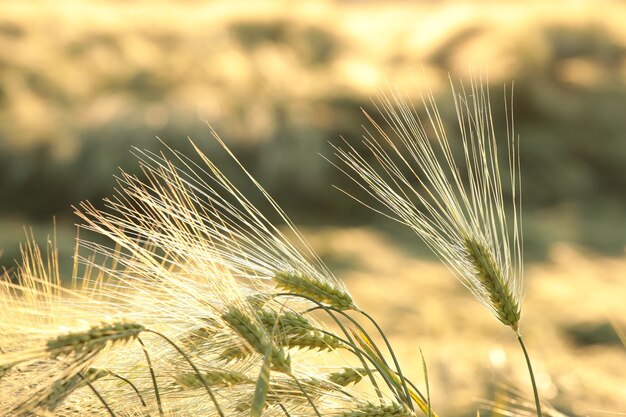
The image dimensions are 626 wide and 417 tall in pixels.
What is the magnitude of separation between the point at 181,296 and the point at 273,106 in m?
3.10

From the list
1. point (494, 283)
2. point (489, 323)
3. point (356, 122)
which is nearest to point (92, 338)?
point (494, 283)

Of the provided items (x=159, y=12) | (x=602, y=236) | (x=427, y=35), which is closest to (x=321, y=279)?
(x=602, y=236)

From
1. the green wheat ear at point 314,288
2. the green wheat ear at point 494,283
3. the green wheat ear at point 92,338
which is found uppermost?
the green wheat ear at point 494,283

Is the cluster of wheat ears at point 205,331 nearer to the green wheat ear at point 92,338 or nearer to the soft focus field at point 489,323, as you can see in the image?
the green wheat ear at point 92,338

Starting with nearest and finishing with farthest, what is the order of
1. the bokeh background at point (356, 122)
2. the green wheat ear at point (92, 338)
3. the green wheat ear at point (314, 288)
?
the green wheat ear at point (92, 338)
the green wheat ear at point (314, 288)
the bokeh background at point (356, 122)

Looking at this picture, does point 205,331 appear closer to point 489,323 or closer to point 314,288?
point 314,288

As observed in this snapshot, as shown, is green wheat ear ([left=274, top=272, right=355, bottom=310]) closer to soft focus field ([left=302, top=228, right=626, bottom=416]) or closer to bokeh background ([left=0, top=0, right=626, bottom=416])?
soft focus field ([left=302, top=228, right=626, bottom=416])

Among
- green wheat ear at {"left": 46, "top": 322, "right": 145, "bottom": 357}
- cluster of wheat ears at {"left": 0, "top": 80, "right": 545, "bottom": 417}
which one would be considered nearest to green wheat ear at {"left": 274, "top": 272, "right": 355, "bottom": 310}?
cluster of wheat ears at {"left": 0, "top": 80, "right": 545, "bottom": 417}

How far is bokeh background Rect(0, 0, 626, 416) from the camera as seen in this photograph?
2.20 m

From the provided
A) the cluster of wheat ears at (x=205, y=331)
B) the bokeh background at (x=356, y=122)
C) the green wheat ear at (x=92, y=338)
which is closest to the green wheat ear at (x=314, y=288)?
the cluster of wheat ears at (x=205, y=331)

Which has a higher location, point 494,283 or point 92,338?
point 494,283

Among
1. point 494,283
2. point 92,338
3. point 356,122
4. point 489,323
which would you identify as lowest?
point 92,338

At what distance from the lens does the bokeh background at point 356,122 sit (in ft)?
7.22

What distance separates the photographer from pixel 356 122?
11.5ft
